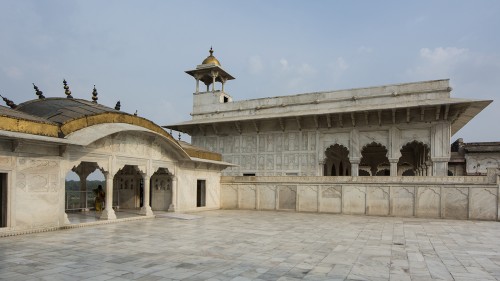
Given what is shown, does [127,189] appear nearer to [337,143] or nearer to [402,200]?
[337,143]

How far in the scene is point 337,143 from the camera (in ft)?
71.2

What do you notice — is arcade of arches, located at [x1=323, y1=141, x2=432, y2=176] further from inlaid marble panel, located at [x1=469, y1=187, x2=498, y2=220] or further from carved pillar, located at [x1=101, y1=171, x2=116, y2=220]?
carved pillar, located at [x1=101, y1=171, x2=116, y2=220]

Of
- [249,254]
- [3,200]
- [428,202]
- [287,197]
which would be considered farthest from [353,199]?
[3,200]

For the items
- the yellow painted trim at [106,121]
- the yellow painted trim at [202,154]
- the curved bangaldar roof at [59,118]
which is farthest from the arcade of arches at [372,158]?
the curved bangaldar roof at [59,118]

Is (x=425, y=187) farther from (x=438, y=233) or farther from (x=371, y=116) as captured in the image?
(x=371, y=116)

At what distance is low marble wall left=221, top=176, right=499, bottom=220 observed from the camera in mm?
14305

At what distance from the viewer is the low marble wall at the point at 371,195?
563 inches

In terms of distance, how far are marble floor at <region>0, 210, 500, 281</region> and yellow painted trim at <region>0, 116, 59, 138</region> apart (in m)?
2.58

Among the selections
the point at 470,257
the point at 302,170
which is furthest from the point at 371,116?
the point at 470,257

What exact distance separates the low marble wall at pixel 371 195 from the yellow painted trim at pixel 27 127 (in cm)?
1073

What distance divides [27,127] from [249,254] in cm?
649

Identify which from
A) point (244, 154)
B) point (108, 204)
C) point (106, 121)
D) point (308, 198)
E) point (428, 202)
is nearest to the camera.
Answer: point (106, 121)

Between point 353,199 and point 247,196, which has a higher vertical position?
point 353,199

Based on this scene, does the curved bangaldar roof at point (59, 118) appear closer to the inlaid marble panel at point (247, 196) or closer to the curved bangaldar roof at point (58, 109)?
the curved bangaldar roof at point (58, 109)
